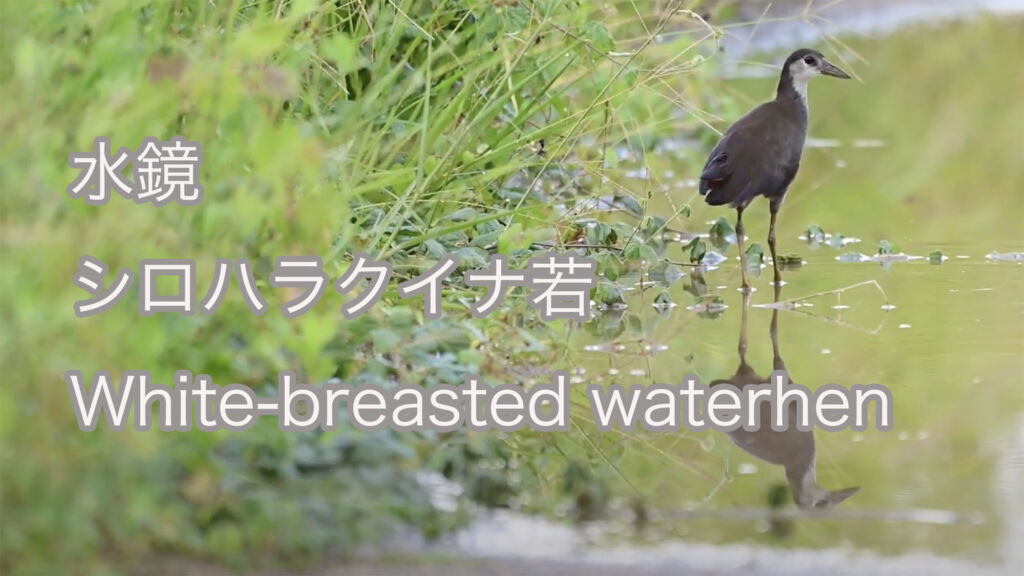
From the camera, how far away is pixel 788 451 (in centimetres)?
446

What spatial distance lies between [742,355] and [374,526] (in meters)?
2.04

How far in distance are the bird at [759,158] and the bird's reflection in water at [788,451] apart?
4.33ft

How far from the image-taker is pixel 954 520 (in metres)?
3.88

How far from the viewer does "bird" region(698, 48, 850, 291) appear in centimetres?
652

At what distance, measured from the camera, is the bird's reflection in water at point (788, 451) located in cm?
407

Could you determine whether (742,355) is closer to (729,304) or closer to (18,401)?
(729,304)

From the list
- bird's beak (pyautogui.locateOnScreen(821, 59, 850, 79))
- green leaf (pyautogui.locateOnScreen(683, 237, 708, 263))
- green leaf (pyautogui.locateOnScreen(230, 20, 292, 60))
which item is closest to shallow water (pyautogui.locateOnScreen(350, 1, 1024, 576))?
green leaf (pyautogui.locateOnScreen(683, 237, 708, 263))

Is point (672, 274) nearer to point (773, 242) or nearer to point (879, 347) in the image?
point (773, 242)

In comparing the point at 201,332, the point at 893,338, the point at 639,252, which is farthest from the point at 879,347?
the point at 201,332

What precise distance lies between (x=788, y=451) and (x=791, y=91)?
8.61ft

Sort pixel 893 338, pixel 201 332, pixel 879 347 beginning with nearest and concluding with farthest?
1. pixel 201 332
2. pixel 879 347
3. pixel 893 338

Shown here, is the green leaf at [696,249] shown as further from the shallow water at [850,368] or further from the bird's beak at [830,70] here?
the bird's beak at [830,70]

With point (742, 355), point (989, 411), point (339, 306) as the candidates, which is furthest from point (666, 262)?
point (339, 306)

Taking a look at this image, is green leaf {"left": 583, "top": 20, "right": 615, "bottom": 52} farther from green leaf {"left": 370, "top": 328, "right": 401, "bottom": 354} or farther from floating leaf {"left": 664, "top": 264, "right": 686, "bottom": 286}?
green leaf {"left": 370, "top": 328, "right": 401, "bottom": 354}
